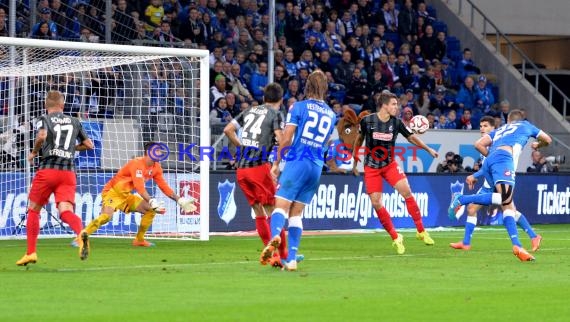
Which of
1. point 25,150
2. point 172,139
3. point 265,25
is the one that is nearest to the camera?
point 25,150

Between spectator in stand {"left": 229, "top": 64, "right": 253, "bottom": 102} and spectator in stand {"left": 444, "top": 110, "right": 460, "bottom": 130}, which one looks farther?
spectator in stand {"left": 444, "top": 110, "right": 460, "bottom": 130}

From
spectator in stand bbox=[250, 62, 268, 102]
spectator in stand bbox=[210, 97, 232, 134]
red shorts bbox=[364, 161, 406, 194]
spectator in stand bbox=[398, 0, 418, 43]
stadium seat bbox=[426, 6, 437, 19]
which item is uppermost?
stadium seat bbox=[426, 6, 437, 19]

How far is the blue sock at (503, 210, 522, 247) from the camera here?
49.0 feet

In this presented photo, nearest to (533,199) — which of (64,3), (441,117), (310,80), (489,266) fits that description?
(441,117)

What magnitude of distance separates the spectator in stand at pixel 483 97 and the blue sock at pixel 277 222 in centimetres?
1957

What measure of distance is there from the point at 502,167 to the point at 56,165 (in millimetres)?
5804

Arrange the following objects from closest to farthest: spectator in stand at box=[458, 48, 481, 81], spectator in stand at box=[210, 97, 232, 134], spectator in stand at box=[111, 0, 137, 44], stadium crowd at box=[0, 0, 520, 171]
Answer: stadium crowd at box=[0, 0, 520, 171]
spectator in stand at box=[210, 97, 232, 134]
spectator in stand at box=[111, 0, 137, 44]
spectator in stand at box=[458, 48, 481, 81]

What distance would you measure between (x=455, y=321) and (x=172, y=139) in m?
13.4

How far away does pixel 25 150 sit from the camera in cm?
1945

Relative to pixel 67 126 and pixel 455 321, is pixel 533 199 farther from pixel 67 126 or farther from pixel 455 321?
pixel 455 321

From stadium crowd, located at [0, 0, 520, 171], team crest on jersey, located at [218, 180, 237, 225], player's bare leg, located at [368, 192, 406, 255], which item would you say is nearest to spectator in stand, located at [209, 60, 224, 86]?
stadium crowd, located at [0, 0, 520, 171]

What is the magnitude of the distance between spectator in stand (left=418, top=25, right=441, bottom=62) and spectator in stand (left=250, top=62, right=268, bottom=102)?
7.30m

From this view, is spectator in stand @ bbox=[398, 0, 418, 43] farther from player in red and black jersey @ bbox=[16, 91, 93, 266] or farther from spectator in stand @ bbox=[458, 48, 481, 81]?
player in red and black jersey @ bbox=[16, 91, 93, 266]

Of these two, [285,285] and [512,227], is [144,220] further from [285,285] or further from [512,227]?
[285,285]
